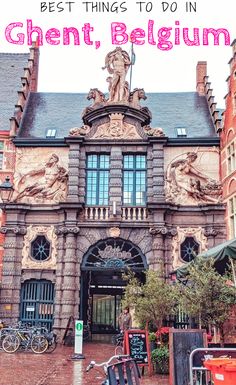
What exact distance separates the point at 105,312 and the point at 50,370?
16531 millimetres

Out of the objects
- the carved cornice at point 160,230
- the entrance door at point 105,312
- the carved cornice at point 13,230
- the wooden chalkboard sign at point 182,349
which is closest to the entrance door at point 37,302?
the carved cornice at point 13,230

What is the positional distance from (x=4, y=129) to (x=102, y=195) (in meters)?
5.96

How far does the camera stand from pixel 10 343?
16.1 m

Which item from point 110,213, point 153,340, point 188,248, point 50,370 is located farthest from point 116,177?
point 50,370

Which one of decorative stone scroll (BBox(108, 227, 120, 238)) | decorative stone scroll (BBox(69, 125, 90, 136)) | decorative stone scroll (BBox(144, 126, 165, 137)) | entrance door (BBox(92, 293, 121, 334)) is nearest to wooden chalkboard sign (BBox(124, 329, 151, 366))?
decorative stone scroll (BBox(108, 227, 120, 238))

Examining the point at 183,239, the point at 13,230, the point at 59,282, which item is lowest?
the point at 59,282

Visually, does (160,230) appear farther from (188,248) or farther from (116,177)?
(116,177)

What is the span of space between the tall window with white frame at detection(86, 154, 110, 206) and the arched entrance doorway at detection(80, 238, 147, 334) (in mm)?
1958

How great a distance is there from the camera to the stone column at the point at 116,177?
20531mm

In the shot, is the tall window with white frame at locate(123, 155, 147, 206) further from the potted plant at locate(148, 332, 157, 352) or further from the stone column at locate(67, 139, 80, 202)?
the potted plant at locate(148, 332, 157, 352)

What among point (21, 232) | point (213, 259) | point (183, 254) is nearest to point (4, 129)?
point (21, 232)

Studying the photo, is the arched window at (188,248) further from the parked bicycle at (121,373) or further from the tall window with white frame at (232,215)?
the parked bicycle at (121,373)

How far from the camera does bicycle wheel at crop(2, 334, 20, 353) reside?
16031 mm

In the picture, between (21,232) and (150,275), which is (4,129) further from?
(150,275)
